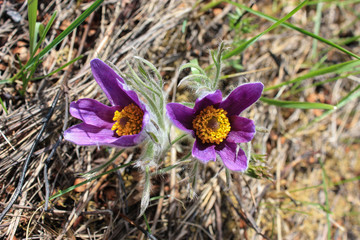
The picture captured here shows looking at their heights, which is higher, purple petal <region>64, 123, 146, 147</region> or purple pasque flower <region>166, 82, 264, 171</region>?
purple petal <region>64, 123, 146, 147</region>

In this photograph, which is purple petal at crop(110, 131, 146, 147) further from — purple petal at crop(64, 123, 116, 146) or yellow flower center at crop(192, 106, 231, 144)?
yellow flower center at crop(192, 106, 231, 144)

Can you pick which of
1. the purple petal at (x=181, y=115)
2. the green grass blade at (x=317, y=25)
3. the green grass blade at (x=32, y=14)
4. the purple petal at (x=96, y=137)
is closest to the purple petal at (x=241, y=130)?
the purple petal at (x=181, y=115)

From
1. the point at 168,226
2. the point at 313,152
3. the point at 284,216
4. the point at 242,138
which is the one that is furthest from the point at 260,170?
the point at 313,152

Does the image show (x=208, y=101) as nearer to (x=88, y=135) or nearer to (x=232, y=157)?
(x=232, y=157)

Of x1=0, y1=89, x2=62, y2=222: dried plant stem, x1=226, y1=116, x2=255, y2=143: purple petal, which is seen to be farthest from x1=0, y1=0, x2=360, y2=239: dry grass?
x1=226, y1=116, x2=255, y2=143: purple petal

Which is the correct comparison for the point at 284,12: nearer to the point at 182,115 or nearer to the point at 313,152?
the point at 313,152

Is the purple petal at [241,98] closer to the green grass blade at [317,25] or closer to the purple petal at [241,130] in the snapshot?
the purple petal at [241,130]

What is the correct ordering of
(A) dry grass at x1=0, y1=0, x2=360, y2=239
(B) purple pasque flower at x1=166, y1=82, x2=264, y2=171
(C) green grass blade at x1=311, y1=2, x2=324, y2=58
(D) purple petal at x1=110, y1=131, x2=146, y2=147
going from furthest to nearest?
(C) green grass blade at x1=311, y1=2, x2=324, y2=58
(A) dry grass at x1=0, y1=0, x2=360, y2=239
(B) purple pasque flower at x1=166, y1=82, x2=264, y2=171
(D) purple petal at x1=110, y1=131, x2=146, y2=147
